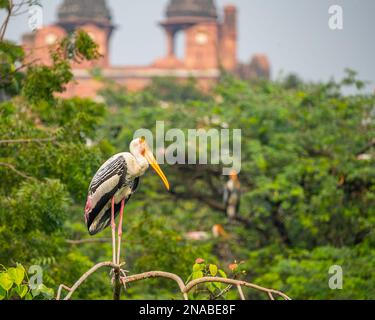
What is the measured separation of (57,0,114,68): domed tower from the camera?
7944 cm

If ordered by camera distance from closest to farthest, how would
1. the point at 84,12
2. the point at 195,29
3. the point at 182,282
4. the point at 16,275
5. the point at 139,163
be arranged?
the point at 182,282
the point at 16,275
the point at 139,163
the point at 84,12
the point at 195,29

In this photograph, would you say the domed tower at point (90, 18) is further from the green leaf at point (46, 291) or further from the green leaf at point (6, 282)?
the green leaf at point (6, 282)

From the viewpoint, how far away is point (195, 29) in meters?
85.2

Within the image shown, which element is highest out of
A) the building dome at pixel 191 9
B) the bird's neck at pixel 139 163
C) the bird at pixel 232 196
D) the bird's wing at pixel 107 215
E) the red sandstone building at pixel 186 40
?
the building dome at pixel 191 9

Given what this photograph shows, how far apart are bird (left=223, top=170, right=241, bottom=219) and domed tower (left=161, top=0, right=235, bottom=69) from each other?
6636 cm

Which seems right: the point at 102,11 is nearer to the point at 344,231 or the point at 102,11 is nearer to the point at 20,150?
the point at 344,231

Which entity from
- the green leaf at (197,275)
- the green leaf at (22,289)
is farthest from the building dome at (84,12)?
the green leaf at (197,275)

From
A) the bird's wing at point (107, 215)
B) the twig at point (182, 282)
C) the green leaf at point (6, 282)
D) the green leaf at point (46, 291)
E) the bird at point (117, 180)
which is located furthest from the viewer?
the bird's wing at point (107, 215)

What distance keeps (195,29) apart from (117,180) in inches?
3024

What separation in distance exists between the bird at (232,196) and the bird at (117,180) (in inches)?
367

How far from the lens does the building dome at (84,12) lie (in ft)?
265

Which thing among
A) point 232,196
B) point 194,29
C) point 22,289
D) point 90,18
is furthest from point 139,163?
point 194,29

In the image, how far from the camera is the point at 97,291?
14047 mm

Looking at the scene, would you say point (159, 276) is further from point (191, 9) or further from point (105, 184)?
point (191, 9)
